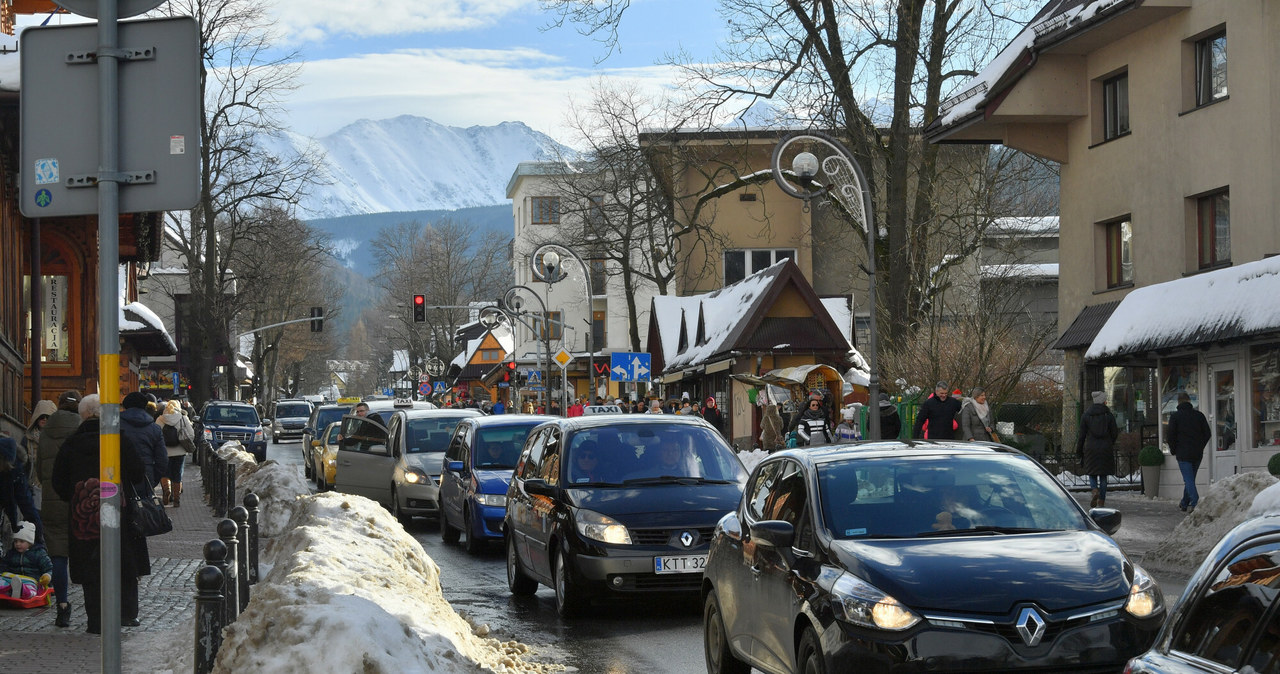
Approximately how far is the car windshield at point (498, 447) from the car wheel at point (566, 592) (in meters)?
5.51

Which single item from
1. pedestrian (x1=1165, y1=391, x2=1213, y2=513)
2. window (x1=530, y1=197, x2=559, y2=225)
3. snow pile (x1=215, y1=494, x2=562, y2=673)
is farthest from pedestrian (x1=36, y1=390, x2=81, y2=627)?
window (x1=530, y1=197, x2=559, y2=225)

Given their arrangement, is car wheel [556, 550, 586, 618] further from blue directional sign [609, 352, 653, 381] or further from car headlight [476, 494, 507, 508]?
blue directional sign [609, 352, 653, 381]

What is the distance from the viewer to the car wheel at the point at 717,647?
857 cm

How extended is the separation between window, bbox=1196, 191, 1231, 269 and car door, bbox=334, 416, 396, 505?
14191 millimetres

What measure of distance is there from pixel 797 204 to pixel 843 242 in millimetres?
2725

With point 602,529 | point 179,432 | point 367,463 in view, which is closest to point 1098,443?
point 367,463

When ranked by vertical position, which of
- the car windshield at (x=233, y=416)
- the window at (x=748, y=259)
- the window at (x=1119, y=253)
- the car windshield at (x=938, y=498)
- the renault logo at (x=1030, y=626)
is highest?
the window at (x=748, y=259)

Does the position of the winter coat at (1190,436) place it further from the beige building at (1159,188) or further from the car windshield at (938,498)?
the car windshield at (938,498)

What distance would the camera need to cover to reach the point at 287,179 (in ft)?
156

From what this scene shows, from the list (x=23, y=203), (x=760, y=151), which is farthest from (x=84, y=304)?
(x=760, y=151)

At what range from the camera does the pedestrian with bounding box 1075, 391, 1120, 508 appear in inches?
833

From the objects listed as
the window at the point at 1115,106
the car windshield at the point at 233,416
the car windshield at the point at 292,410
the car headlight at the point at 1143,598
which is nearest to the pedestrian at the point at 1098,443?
the window at the point at 1115,106

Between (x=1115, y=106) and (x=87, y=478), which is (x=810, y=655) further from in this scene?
(x=1115, y=106)

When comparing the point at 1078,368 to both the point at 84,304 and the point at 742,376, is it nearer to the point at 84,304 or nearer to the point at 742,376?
the point at 742,376
